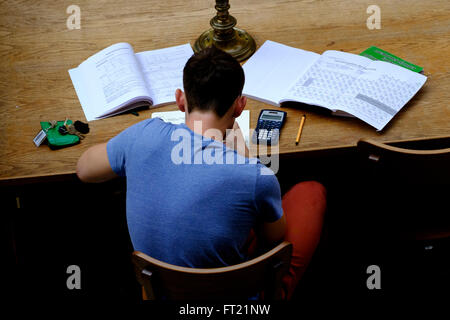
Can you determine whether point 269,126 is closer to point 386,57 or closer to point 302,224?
point 302,224

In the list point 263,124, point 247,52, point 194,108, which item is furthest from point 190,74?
point 247,52

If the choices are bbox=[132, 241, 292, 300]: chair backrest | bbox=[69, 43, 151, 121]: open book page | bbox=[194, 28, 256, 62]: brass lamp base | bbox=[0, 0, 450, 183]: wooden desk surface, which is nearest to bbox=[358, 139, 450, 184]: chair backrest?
bbox=[0, 0, 450, 183]: wooden desk surface

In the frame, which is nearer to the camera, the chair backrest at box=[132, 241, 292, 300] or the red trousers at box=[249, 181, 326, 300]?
the chair backrest at box=[132, 241, 292, 300]

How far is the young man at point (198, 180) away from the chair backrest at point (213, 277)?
0.26 feet

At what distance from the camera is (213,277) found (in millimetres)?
1000

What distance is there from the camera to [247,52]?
170 centimetres

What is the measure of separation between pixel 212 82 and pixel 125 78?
21.4 inches

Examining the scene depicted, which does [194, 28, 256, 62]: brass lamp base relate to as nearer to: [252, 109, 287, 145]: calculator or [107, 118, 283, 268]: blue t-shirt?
[252, 109, 287, 145]: calculator

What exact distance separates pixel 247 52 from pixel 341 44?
35 cm

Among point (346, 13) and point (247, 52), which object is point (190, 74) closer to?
point (247, 52)

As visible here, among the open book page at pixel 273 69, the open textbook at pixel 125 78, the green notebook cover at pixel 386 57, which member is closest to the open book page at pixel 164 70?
the open textbook at pixel 125 78

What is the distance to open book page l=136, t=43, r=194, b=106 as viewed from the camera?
5.15 ft

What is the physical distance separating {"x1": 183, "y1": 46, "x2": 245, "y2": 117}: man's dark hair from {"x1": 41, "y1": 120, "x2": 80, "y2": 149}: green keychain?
47 centimetres

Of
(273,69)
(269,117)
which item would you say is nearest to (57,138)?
(269,117)
